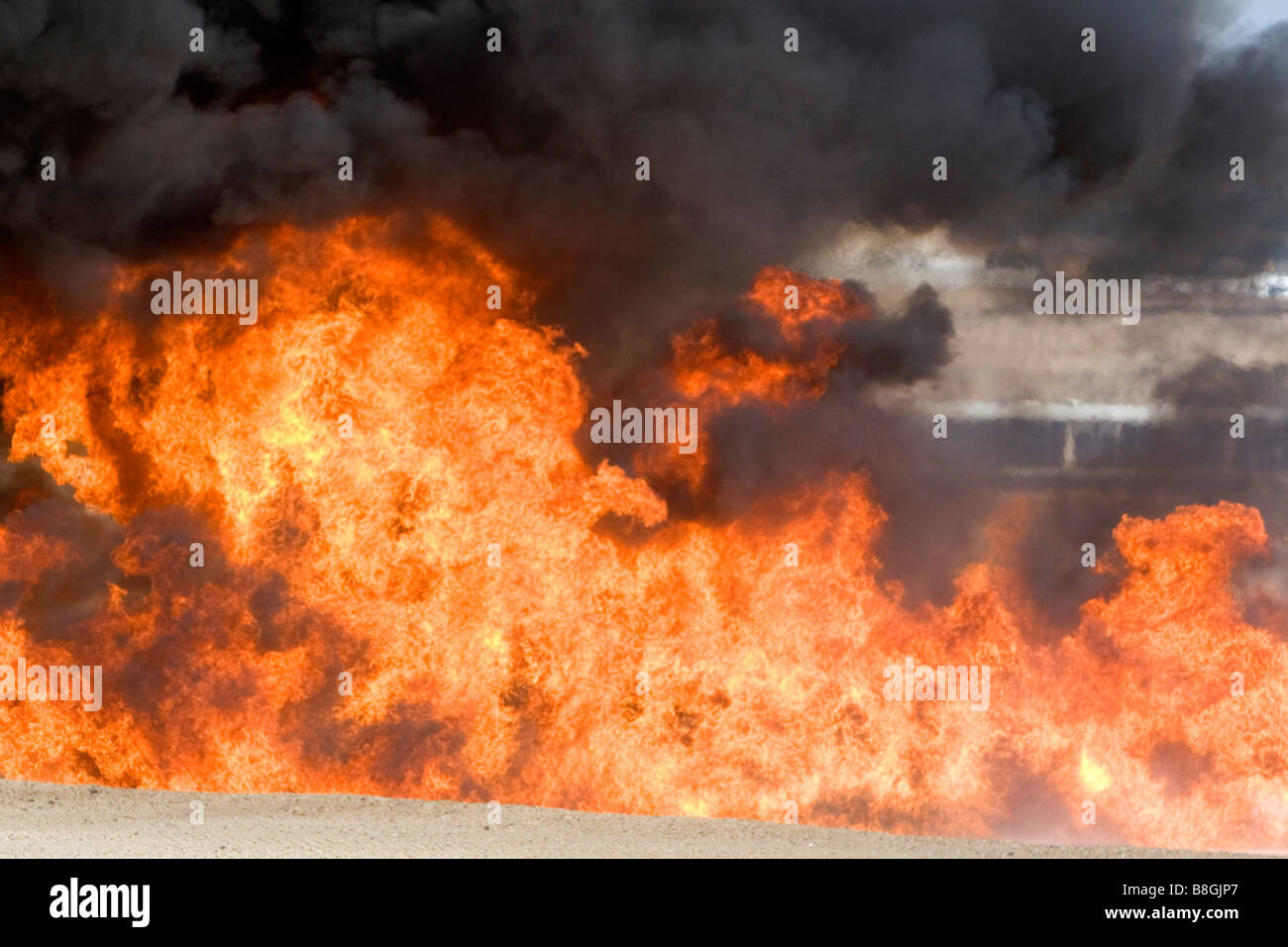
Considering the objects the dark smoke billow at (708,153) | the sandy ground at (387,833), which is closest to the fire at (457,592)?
the dark smoke billow at (708,153)

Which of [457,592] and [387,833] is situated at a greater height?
[457,592]

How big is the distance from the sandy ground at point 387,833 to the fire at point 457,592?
3.89 m

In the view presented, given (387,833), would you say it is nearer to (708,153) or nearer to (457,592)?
(457,592)

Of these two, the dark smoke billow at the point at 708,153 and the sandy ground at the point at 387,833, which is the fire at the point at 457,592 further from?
the sandy ground at the point at 387,833

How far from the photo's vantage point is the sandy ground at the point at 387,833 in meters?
10.3

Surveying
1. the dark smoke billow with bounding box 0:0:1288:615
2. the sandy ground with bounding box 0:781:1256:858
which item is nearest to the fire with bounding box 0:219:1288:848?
the dark smoke billow with bounding box 0:0:1288:615

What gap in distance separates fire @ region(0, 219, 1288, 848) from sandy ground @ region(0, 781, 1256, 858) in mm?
3890

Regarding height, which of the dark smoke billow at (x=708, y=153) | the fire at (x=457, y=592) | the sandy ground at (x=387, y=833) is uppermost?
the dark smoke billow at (x=708, y=153)

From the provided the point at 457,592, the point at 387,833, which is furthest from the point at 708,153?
the point at 387,833

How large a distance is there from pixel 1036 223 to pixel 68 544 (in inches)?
518

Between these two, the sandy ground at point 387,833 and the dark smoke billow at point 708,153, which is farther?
the dark smoke billow at point 708,153

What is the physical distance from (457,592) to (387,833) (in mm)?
5576

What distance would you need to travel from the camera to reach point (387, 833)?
11344mm

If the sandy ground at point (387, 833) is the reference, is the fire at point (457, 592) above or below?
above
